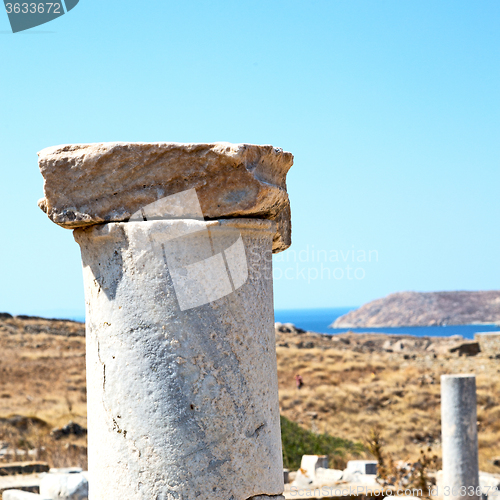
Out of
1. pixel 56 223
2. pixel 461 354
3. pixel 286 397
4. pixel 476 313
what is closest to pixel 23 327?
pixel 286 397

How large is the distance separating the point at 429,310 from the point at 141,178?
6816 inches

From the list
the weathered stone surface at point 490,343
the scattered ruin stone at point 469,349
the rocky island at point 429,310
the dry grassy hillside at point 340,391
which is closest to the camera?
the dry grassy hillside at point 340,391

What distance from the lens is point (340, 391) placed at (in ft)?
81.0

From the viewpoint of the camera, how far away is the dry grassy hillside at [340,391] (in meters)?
19.0

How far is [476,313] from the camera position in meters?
147

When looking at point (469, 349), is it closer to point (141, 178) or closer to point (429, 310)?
point (141, 178)

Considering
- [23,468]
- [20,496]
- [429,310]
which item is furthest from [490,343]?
[429,310]

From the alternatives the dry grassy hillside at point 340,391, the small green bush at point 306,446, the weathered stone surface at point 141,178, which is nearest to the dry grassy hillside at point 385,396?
the dry grassy hillside at point 340,391

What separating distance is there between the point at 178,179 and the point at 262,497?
130cm

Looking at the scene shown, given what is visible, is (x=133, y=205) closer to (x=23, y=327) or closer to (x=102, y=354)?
Answer: (x=102, y=354)

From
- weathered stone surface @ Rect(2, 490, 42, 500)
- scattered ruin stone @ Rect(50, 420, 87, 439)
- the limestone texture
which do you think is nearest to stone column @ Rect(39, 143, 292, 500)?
the limestone texture

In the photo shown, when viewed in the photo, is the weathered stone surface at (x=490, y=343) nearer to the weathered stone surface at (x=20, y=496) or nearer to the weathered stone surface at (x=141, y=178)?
the weathered stone surface at (x=20, y=496)

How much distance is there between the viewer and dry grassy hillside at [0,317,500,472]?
18969 millimetres

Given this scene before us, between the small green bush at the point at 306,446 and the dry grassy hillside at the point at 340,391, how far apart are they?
2177mm
